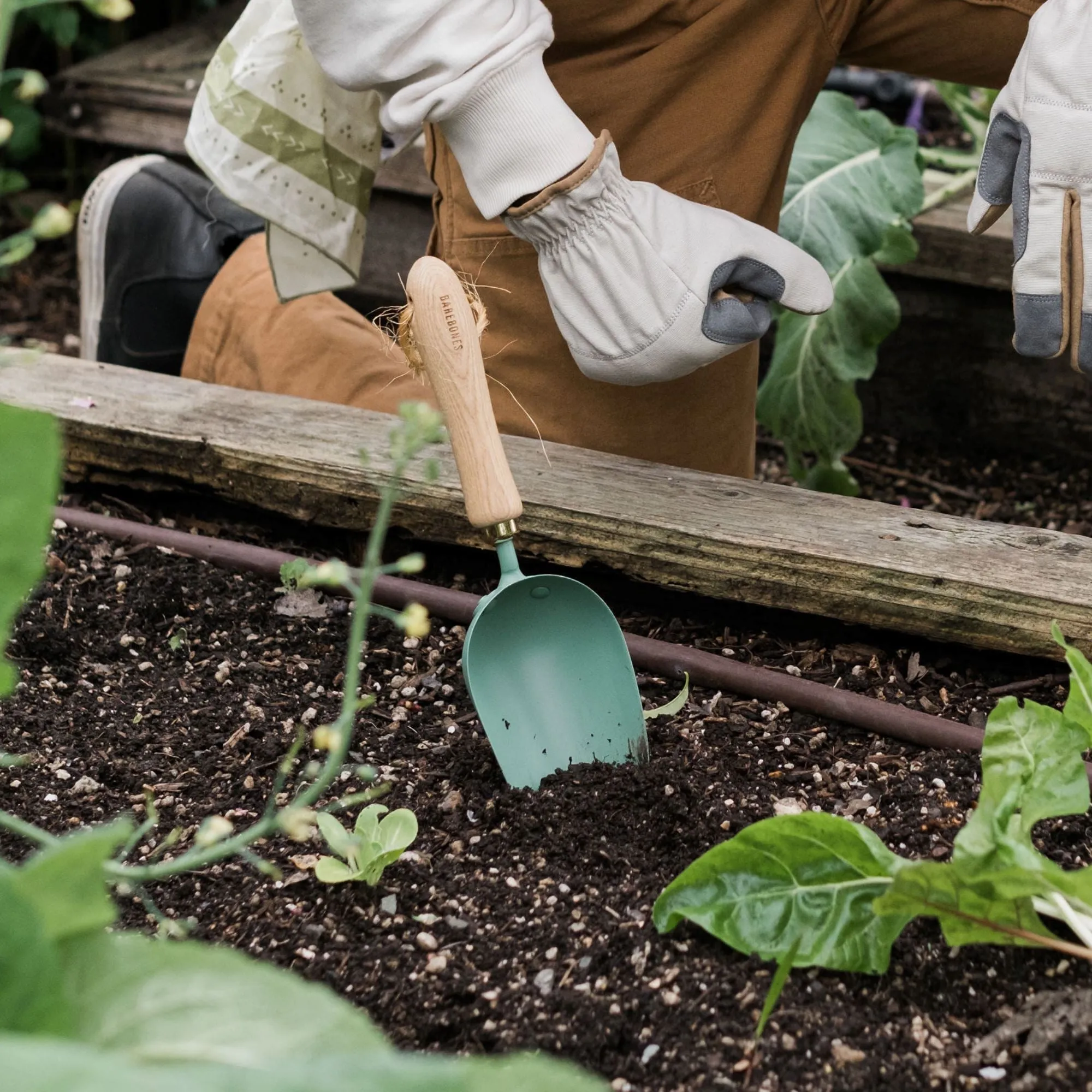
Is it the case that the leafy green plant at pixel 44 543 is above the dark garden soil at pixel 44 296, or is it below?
above

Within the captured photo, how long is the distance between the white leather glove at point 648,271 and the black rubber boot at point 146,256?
3.11ft

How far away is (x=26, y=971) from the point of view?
49cm

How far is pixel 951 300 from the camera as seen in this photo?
2.13 meters

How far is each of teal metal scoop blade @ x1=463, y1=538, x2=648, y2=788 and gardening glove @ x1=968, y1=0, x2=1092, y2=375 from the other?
51cm

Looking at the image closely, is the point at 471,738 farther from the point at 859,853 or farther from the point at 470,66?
the point at 470,66

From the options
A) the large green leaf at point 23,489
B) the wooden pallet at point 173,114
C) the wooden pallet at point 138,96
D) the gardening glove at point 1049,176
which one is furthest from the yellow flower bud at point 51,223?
the wooden pallet at point 138,96

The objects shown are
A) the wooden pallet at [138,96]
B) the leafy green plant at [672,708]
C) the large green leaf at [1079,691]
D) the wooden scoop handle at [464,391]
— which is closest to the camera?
the large green leaf at [1079,691]

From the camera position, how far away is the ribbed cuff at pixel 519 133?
1190mm

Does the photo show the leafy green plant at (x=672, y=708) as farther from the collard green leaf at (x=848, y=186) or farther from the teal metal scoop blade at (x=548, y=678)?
the collard green leaf at (x=848, y=186)

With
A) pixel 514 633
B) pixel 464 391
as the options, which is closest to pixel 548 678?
pixel 514 633

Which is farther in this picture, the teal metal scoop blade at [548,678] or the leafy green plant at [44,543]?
the teal metal scoop blade at [548,678]

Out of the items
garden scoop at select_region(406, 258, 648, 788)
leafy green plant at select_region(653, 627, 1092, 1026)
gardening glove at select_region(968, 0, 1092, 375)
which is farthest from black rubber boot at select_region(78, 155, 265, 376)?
leafy green plant at select_region(653, 627, 1092, 1026)

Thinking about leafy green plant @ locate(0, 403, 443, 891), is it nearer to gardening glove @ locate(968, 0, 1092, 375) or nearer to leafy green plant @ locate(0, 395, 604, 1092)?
Answer: leafy green plant @ locate(0, 395, 604, 1092)

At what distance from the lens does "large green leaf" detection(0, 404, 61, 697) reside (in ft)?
1.86
